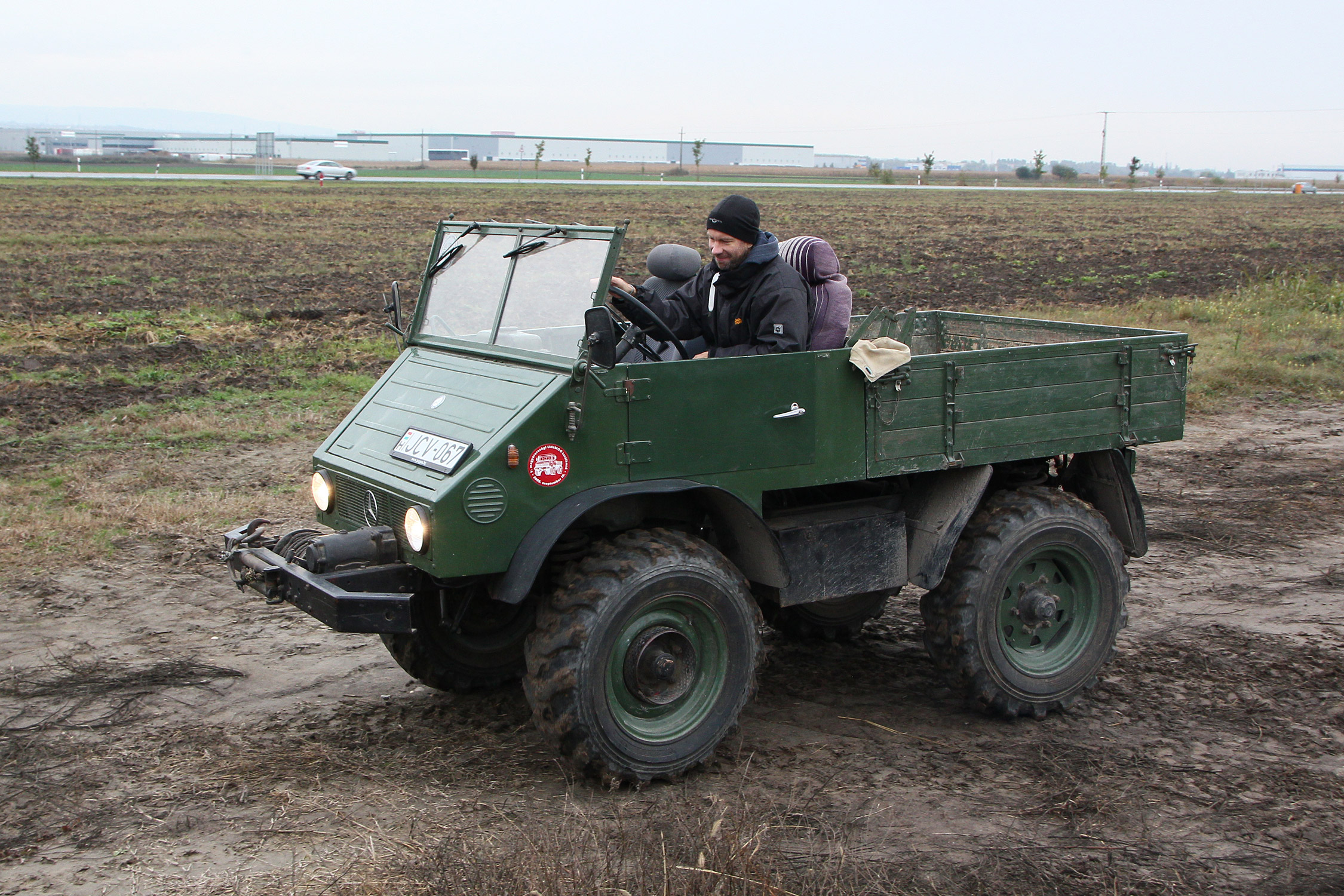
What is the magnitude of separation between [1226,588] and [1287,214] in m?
45.6

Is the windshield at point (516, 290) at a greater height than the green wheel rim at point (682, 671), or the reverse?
the windshield at point (516, 290)

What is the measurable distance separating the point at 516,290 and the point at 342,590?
60.1 inches

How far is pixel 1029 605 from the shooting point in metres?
5.57

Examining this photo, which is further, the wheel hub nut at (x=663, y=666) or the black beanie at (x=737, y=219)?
the black beanie at (x=737, y=219)

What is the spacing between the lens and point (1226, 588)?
7.25 m

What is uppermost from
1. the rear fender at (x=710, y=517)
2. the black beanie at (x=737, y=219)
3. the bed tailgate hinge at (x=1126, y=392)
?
the black beanie at (x=737, y=219)

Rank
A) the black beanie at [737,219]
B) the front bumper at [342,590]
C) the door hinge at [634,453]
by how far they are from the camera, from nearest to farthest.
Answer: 1. the front bumper at [342,590]
2. the door hinge at [634,453]
3. the black beanie at [737,219]

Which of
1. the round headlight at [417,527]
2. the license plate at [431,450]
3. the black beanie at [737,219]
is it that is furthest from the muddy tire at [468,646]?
the black beanie at [737,219]

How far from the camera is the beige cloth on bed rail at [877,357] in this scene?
16.2 ft

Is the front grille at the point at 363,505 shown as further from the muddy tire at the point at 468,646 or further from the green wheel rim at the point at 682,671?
the green wheel rim at the point at 682,671

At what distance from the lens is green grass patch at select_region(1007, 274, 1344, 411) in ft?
42.8

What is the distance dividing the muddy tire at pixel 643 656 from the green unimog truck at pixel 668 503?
0.03ft

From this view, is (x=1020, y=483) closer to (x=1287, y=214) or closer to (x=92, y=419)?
(x=92, y=419)

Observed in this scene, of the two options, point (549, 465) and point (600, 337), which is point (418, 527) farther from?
point (600, 337)
